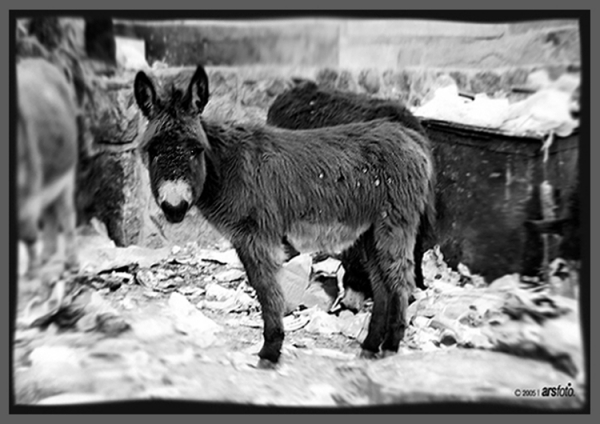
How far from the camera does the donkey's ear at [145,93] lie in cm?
334

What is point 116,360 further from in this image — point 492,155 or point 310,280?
point 492,155

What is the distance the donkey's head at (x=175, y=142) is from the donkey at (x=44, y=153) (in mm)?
414

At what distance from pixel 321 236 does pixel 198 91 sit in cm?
88

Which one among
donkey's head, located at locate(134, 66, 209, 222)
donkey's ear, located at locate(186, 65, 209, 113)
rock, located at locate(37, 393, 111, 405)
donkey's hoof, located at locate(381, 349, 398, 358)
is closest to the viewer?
donkey's head, located at locate(134, 66, 209, 222)

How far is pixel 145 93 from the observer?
336cm

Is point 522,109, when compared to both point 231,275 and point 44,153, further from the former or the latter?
point 44,153

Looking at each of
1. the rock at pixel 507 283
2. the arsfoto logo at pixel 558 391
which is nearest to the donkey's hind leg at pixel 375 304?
the rock at pixel 507 283

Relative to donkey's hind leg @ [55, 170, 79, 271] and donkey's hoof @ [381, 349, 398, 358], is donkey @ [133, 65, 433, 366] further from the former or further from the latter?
donkey's hind leg @ [55, 170, 79, 271]

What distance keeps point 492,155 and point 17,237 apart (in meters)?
2.31

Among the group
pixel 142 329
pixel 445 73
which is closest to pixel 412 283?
pixel 445 73

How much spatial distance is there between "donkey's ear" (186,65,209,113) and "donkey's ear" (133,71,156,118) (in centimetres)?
17

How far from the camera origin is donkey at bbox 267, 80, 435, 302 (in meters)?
3.63

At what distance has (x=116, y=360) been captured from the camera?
11.6 feet

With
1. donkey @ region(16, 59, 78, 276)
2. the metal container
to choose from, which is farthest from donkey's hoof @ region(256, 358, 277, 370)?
donkey @ region(16, 59, 78, 276)
